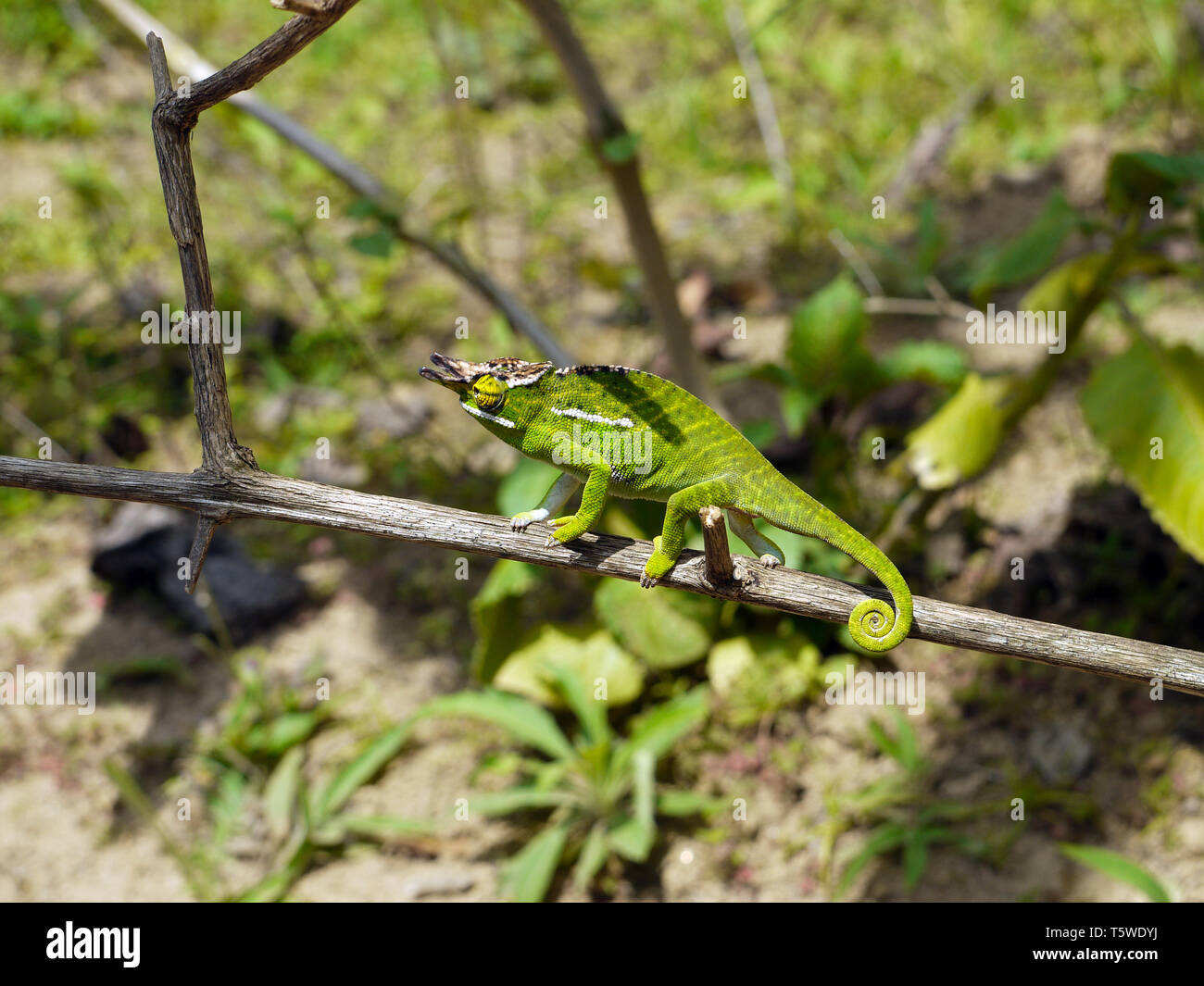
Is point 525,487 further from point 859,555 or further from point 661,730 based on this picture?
point 859,555

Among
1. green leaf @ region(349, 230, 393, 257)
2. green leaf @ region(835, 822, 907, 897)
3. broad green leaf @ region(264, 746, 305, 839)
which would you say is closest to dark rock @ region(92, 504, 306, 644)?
broad green leaf @ region(264, 746, 305, 839)

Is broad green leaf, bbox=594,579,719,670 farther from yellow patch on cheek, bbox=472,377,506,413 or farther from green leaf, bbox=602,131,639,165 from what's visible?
yellow patch on cheek, bbox=472,377,506,413

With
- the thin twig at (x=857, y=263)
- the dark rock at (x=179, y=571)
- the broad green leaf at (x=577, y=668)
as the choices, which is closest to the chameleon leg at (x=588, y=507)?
the broad green leaf at (x=577, y=668)

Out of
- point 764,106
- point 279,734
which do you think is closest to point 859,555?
point 279,734

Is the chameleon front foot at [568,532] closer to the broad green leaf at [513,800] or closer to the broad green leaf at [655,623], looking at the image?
the broad green leaf at [655,623]

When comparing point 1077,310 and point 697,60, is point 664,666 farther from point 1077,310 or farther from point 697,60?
point 697,60
